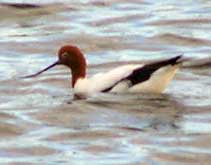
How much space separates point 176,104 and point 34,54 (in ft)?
11.3

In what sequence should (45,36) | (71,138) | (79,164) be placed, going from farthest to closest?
(45,36), (71,138), (79,164)

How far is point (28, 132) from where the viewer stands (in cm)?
1299

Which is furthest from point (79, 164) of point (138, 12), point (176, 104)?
point (138, 12)

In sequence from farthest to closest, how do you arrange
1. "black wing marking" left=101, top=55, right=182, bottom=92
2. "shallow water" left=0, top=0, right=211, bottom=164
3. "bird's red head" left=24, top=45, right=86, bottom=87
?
"bird's red head" left=24, top=45, right=86, bottom=87 → "black wing marking" left=101, top=55, right=182, bottom=92 → "shallow water" left=0, top=0, right=211, bottom=164

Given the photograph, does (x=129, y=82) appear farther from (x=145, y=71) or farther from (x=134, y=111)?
(x=134, y=111)

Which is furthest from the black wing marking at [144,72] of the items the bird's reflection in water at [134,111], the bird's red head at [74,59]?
the bird's red head at [74,59]

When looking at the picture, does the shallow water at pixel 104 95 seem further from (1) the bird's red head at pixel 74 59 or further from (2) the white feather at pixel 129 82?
(1) the bird's red head at pixel 74 59

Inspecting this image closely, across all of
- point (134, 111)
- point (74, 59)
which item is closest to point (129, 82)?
point (134, 111)

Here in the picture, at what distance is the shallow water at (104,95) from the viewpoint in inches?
482

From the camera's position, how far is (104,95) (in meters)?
14.6

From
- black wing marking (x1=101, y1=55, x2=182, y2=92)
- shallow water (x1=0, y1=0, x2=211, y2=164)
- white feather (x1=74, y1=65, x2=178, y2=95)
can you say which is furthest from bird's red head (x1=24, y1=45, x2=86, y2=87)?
black wing marking (x1=101, y1=55, x2=182, y2=92)

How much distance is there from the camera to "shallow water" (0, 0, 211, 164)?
482 inches

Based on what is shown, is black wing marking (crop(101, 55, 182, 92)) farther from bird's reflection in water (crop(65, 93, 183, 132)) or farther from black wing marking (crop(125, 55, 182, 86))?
bird's reflection in water (crop(65, 93, 183, 132))

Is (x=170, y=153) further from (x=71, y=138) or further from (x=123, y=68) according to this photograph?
(x=123, y=68)
